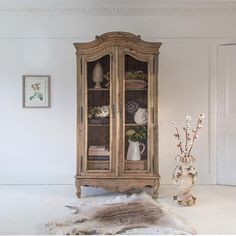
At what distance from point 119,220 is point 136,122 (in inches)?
52.4

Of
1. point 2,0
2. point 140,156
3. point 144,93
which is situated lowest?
point 140,156

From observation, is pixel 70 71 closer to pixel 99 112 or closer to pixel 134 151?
pixel 99 112

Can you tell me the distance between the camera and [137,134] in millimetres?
3881

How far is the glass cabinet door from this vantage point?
386 centimetres

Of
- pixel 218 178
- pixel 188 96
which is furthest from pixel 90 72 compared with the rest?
pixel 218 178

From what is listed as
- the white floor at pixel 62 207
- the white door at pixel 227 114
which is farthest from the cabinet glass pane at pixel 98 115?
the white door at pixel 227 114

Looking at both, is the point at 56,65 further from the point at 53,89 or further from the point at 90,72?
the point at 90,72

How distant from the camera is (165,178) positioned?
450 cm

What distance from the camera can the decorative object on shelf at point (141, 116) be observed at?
3889mm

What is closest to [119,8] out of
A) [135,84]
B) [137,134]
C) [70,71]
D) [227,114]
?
[70,71]

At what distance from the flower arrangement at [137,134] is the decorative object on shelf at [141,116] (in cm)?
7

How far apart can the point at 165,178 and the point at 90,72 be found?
6.10 ft

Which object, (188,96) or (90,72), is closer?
(90,72)

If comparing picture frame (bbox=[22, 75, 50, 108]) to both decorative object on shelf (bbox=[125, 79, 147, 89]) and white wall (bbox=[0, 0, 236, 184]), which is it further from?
decorative object on shelf (bbox=[125, 79, 147, 89])
